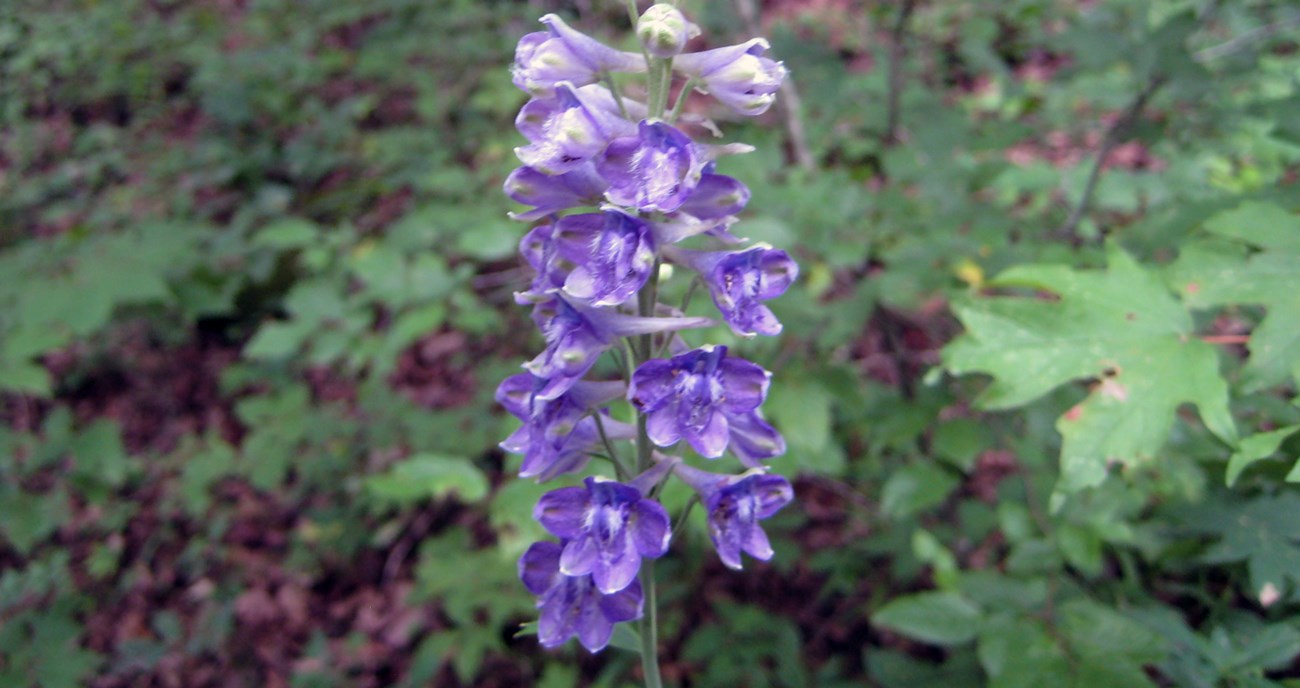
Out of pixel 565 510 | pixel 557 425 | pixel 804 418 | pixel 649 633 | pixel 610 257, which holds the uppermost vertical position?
pixel 610 257

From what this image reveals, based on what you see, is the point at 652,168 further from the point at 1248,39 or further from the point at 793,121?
the point at 793,121

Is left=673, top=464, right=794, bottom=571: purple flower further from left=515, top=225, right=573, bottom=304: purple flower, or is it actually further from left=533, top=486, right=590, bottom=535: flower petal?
left=515, top=225, right=573, bottom=304: purple flower

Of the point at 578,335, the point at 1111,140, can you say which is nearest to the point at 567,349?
the point at 578,335

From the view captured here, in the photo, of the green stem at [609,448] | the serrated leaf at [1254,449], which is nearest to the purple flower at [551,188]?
the green stem at [609,448]

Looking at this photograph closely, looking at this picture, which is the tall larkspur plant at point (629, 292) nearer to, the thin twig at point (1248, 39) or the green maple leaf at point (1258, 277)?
the green maple leaf at point (1258, 277)

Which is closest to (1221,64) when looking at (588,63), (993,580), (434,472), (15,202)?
(993,580)

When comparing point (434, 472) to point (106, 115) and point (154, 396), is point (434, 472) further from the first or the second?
point (106, 115)
